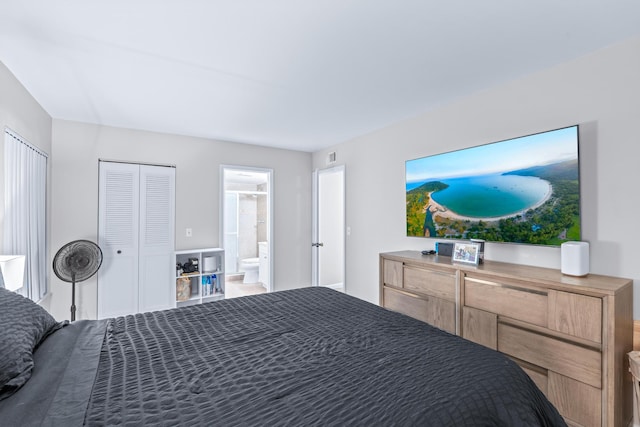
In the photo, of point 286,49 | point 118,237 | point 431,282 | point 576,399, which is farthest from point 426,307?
point 118,237

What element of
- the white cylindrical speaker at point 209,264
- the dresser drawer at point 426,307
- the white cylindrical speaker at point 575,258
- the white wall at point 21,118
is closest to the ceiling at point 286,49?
A: the white wall at point 21,118

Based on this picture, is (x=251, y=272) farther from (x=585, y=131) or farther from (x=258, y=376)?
(x=585, y=131)

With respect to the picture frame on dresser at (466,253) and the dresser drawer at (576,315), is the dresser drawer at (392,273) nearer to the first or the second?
the picture frame on dresser at (466,253)

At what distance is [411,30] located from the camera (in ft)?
6.17

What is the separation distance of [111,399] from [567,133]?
293 centimetres

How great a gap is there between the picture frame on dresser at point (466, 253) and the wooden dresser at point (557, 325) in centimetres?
11

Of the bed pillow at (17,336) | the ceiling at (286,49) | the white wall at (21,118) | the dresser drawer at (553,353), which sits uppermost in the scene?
the ceiling at (286,49)

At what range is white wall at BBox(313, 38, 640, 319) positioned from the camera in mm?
1944

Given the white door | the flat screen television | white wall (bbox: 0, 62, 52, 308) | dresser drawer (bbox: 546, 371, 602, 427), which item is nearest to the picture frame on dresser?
the flat screen television

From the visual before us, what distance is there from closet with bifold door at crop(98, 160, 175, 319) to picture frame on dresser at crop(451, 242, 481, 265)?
11.3ft

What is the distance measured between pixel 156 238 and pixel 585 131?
14.8 ft

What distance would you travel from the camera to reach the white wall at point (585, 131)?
1.94m

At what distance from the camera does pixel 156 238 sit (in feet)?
13.1

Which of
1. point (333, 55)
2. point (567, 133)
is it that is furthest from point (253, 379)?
point (567, 133)
